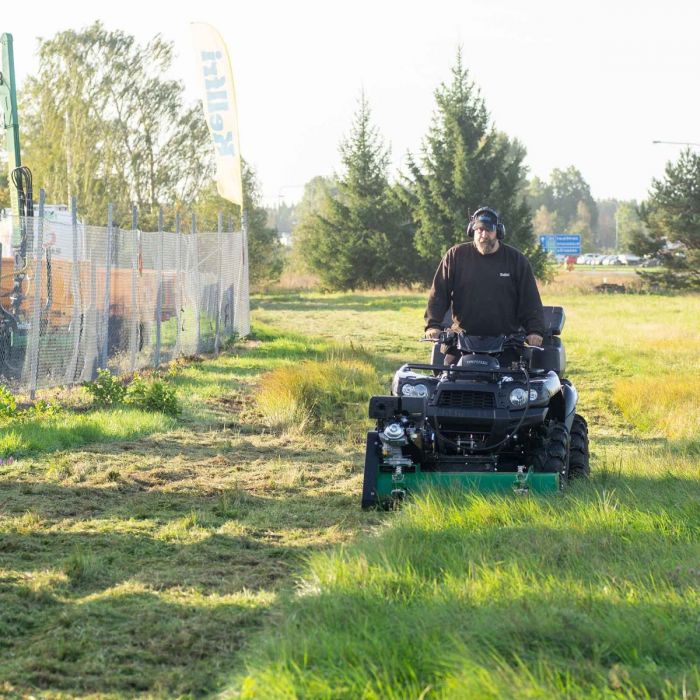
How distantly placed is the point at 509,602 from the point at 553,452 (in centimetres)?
334

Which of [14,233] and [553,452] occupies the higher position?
[14,233]

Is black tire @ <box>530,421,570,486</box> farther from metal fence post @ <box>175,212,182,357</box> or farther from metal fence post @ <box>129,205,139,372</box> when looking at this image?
metal fence post @ <box>175,212,182,357</box>

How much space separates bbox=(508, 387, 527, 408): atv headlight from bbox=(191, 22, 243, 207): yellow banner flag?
19381mm

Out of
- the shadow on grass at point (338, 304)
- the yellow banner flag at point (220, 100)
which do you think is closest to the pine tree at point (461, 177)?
the shadow on grass at point (338, 304)

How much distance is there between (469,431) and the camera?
8133 millimetres

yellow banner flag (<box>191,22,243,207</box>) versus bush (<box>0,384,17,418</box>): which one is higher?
yellow banner flag (<box>191,22,243,207</box>)

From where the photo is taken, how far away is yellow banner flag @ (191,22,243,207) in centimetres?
2680

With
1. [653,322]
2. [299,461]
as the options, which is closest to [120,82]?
[653,322]

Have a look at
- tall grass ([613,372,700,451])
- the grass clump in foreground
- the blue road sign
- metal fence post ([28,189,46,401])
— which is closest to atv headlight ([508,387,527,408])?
the grass clump in foreground

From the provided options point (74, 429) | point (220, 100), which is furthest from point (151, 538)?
point (220, 100)

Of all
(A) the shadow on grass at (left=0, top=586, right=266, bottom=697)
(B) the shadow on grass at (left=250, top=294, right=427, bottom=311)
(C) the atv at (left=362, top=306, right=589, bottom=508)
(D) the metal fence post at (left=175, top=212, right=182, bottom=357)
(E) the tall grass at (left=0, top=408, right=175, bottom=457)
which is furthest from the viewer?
(B) the shadow on grass at (left=250, top=294, right=427, bottom=311)

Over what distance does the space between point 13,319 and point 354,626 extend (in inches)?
436

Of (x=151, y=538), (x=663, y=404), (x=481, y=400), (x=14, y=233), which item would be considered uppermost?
(x=14, y=233)

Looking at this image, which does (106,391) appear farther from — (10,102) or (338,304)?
(338,304)
